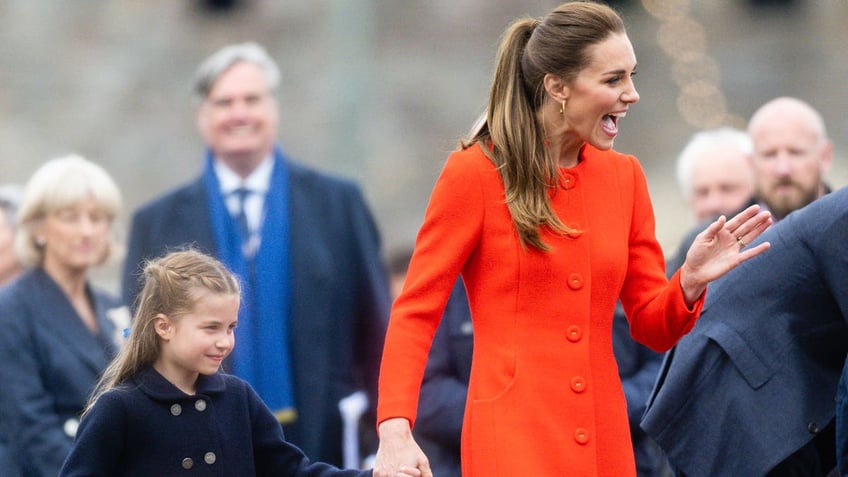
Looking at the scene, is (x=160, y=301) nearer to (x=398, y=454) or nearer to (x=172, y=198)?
(x=398, y=454)

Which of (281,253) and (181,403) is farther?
(281,253)

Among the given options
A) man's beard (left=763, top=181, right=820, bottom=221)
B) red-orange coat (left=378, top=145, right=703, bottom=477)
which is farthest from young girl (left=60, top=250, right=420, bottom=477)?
man's beard (left=763, top=181, right=820, bottom=221)

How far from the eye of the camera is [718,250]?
5180 millimetres

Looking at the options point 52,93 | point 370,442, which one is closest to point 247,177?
point 370,442

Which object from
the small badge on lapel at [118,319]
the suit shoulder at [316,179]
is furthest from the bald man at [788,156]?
the small badge on lapel at [118,319]

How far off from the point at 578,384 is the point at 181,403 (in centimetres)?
110

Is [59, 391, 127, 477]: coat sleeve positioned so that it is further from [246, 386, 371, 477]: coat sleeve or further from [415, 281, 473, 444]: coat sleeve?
[415, 281, 473, 444]: coat sleeve

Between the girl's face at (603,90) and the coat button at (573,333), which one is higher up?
the girl's face at (603,90)

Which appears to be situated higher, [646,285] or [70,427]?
[646,285]

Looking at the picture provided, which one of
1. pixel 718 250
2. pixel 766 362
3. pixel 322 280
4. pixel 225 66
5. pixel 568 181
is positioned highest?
pixel 225 66

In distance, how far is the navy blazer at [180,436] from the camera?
5.22 meters

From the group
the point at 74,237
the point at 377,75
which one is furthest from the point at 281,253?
the point at 377,75

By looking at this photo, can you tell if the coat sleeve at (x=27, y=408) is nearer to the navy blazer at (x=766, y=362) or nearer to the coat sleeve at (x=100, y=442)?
the coat sleeve at (x=100, y=442)

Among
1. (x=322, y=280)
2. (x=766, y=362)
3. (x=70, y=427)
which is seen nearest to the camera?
(x=766, y=362)
